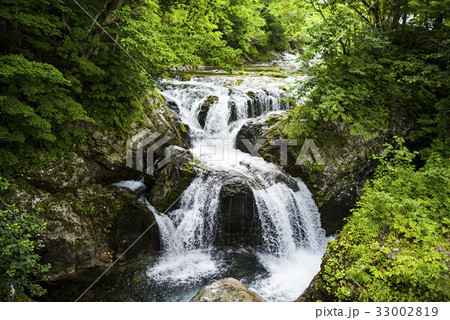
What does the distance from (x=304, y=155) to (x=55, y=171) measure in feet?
26.0

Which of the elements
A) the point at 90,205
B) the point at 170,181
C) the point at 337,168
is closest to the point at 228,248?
the point at 170,181

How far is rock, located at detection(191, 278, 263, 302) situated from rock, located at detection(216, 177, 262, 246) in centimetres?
343

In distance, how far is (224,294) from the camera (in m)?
3.81

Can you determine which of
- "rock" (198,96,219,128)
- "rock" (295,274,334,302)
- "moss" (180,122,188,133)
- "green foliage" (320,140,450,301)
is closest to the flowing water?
"moss" (180,122,188,133)

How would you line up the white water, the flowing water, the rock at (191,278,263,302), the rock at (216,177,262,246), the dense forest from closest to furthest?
the dense forest
the rock at (191,278,263,302)
the flowing water
the white water
the rock at (216,177,262,246)

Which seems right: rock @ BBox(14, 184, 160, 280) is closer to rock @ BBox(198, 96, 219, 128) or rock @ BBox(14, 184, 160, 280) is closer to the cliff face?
the cliff face

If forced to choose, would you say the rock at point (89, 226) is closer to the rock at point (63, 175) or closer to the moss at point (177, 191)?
the rock at point (63, 175)

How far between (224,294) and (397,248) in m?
2.81

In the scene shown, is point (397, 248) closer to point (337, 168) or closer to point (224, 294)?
point (224, 294)

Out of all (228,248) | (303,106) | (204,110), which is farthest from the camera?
(204,110)

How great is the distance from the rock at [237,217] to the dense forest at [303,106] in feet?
10.1

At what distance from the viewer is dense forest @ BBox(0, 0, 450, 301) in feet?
11.6

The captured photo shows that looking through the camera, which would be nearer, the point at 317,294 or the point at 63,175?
the point at 317,294

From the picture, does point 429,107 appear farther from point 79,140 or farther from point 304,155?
point 79,140
